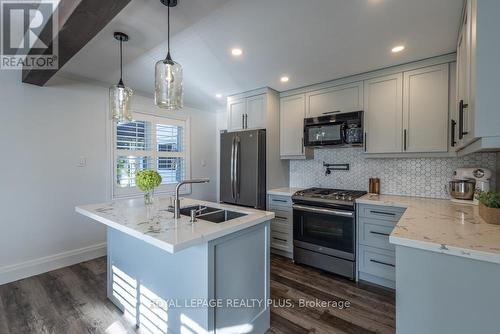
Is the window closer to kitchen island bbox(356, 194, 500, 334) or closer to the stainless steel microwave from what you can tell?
the stainless steel microwave

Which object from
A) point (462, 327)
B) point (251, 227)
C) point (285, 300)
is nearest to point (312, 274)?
point (285, 300)

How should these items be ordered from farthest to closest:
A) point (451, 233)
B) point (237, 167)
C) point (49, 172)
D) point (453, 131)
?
point (237, 167)
point (49, 172)
point (453, 131)
point (451, 233)

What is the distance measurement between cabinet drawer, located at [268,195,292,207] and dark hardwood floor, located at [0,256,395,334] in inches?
34.3

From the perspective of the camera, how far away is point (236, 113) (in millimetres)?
3582

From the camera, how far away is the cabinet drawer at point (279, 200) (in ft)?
10.0

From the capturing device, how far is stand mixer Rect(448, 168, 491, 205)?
1986mm

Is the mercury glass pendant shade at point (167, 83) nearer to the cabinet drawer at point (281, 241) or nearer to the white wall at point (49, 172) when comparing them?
the white wall at point (49, 172)

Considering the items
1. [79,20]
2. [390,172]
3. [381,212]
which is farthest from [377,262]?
[79,20]

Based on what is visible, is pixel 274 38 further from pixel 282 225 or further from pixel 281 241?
pixel 281 241

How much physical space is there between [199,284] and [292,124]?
258 centimetres

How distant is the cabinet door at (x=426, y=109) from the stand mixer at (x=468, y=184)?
0.29m

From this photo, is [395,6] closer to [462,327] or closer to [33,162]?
[462,327]

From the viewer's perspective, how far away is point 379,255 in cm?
236

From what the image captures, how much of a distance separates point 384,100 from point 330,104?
62cm
